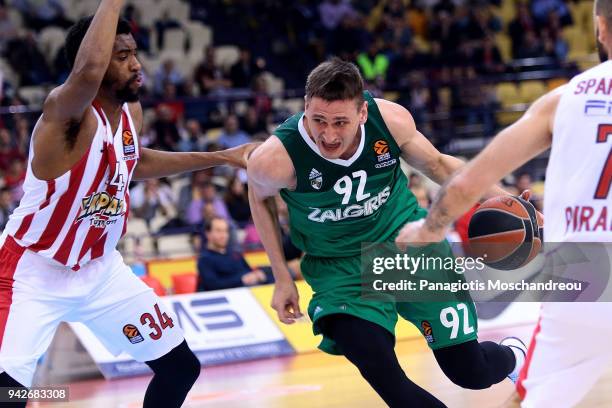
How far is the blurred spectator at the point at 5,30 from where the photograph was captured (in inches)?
565

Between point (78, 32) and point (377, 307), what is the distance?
78.0 inches

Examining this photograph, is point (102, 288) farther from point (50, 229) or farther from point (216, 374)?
point (216, 374)

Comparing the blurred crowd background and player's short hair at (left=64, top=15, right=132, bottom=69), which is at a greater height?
player's short hair at (left=64, top=15, right=132, bottom=69)

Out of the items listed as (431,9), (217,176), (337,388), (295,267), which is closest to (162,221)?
(217,176)

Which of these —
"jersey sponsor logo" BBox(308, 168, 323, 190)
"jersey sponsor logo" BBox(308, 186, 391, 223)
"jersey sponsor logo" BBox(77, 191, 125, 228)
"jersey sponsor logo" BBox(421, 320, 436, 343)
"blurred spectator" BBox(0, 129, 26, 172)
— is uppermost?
"jersey sponsor logo" BBox(308, 168, 323, 190)

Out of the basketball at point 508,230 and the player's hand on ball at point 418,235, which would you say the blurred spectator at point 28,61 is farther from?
the player's hand on ball at point 418,235

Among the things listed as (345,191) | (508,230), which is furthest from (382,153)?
(508,230)

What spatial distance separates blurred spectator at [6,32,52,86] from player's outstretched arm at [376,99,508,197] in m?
10.1

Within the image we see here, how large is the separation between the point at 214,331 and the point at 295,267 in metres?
1.45

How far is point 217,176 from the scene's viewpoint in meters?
13.1

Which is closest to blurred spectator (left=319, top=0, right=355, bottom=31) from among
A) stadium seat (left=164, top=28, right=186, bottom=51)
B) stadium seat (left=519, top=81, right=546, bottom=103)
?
stadium seat (left=164, top=28, right=186, bottom=51)

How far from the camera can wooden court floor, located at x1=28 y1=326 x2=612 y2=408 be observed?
668 cm

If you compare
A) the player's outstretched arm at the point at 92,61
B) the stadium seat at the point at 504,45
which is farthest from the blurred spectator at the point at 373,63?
the player's outstretched arm at the point at 92,61

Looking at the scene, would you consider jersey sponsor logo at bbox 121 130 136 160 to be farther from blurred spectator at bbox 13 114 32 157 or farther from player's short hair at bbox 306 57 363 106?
blurred spectator at bbox 13 114 32 157
